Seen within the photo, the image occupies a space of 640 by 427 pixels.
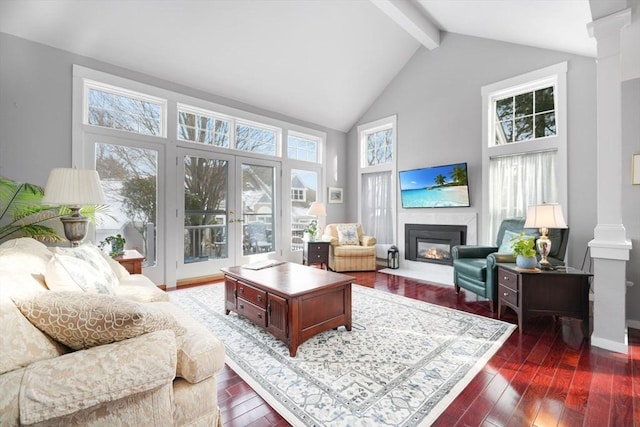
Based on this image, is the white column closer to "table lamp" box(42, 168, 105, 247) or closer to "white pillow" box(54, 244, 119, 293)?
"white pillow" box(54, 244, 119, 293)

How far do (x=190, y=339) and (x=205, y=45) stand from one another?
13.0 feet

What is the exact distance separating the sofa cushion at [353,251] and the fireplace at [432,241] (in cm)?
71

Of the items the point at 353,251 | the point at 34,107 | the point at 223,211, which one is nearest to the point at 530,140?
the point at 353,251

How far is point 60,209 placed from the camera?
2.85 m

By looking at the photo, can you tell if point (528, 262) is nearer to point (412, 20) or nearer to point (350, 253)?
point (350, 253)

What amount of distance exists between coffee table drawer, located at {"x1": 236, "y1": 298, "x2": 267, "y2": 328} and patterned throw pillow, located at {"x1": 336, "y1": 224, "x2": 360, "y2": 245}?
9.85 ft

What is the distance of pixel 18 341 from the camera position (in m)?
0.97

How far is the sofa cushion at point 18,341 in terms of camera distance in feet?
3.07

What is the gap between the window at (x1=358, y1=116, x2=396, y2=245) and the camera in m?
5.80

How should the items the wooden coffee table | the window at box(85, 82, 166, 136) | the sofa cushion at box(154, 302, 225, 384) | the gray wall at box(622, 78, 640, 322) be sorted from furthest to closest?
the window at box(85, 82, 166, 136) → the gray wall at box(622, 78, 640, 322) → the wooden coffee table → the sofa cushion at box(154, 302, 225, 384)

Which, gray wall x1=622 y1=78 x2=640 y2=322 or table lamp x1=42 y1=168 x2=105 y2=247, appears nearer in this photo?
table lamp x1=42 y1=168 x2=105 y2=247

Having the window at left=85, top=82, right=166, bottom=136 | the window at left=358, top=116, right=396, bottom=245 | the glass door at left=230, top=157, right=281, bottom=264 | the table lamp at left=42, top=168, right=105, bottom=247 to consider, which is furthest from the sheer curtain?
the table lamp at left=42, top=168, right=105, bottom=247

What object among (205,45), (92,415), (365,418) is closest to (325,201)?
(205,45)

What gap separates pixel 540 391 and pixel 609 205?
1.61 m
